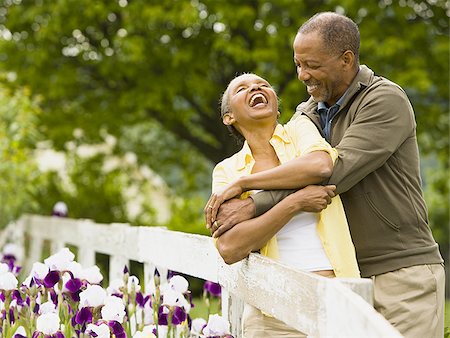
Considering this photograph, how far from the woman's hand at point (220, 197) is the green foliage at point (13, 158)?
8.41 meters

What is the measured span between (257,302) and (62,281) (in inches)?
52.3

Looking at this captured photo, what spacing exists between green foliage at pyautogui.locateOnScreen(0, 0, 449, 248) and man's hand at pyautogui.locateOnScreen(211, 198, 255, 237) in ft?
30.9

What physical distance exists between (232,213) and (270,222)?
0.19m

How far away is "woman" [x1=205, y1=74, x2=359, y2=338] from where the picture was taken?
152 inches

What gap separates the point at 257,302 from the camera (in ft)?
13.1

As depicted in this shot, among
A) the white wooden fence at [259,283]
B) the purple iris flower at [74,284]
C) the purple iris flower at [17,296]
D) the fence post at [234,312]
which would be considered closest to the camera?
the white wooden fence at [259,283]

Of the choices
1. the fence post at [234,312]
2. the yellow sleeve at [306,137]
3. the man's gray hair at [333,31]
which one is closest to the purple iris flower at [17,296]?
the fence post at [234,312]

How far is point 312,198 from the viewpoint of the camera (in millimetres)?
3844

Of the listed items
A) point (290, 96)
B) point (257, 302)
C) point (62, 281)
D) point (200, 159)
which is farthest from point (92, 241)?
point (200, 159)

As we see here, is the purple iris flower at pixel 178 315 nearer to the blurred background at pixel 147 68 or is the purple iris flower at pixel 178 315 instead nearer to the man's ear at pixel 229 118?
the man's ear at pixel 229 118

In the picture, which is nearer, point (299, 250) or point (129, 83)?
point (299, 250)

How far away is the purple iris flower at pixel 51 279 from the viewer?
4.79 m

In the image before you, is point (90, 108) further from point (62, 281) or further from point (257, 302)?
point (257, 302)

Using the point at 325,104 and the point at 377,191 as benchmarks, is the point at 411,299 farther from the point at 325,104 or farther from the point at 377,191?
the point at 325,104
